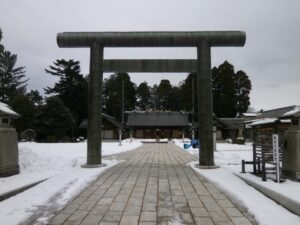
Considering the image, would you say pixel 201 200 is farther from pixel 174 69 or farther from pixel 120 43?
pixel 120 43

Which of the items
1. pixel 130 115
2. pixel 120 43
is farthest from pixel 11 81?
pixel 120 43

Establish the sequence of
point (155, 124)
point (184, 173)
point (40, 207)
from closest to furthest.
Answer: point (40, 207), point (184, 173), point (155, 124)

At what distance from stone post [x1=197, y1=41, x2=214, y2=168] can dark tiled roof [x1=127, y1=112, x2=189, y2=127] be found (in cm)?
4774

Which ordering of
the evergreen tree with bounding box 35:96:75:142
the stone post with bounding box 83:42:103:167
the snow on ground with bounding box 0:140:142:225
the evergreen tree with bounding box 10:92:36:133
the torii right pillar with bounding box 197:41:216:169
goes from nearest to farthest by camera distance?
the snow on ground with bounding box 0:140:142:225, the torii right pillar with bounding box 197:41:216:169, the stone post with bounding box 83:42:103:167, the evergreen tree with bounding box 35:96:75:142, the evergreen tree with bounding box 10:92:36:133

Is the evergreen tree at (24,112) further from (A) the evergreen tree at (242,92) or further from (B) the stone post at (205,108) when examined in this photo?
(A) the evergreen tree at (242,92)

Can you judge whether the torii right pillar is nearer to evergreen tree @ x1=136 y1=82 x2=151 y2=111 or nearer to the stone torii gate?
the stone torii gate

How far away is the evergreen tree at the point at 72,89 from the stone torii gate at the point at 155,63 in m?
47.8

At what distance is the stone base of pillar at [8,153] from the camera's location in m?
8.79

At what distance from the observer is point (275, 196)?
21.7 ft

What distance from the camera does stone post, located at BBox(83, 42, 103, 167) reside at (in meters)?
11.9

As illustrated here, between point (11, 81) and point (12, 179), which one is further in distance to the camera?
point (11, 81)

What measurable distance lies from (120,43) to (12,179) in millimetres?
6194

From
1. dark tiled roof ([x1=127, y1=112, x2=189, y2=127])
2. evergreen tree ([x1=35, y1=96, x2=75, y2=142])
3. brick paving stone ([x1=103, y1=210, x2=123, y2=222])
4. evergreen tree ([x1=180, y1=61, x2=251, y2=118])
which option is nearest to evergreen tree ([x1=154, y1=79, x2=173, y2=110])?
evergreen tree ([x1=180, y1=61, x2=251, y2=118])

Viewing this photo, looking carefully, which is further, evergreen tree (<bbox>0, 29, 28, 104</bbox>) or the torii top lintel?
evergreen tree (<bbox>0, 29, 28, 104</bbox>)
